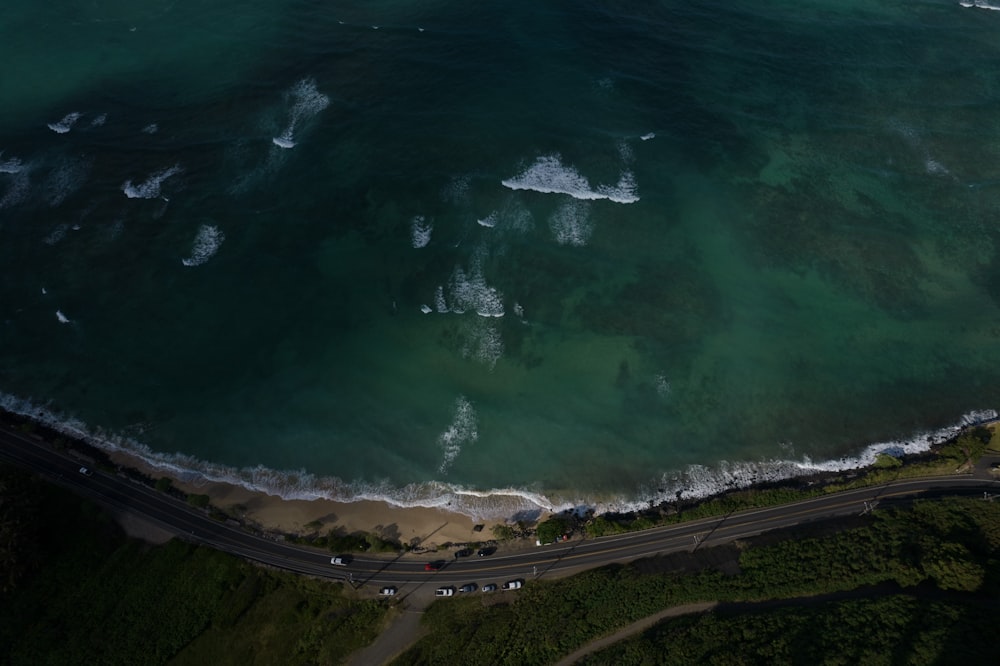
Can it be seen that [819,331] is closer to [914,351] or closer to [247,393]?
[914,351]

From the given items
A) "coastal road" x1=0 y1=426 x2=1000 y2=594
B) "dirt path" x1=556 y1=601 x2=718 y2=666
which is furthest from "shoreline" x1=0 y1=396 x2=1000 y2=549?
"dirt path" x1=556 y1=601 x2=718 y2=666

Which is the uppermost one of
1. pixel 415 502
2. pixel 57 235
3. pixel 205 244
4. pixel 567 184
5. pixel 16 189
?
pixel 567 184

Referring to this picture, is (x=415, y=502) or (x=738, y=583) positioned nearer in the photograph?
(x=738, y=583)

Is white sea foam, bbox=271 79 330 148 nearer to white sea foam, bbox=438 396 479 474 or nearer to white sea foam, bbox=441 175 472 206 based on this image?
white sea foam, bbox=441 175 472 206

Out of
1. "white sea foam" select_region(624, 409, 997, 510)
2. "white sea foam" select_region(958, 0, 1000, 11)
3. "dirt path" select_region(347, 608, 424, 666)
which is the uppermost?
"white sea foam" select_region(958, 0, 1000, 11)

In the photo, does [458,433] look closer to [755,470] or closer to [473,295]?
[473,295]

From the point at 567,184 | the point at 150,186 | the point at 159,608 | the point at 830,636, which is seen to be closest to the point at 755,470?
the point at 830,636

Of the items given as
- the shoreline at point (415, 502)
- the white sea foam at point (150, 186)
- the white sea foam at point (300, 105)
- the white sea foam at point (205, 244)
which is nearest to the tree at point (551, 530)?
the shoreline at point (415, 502)
